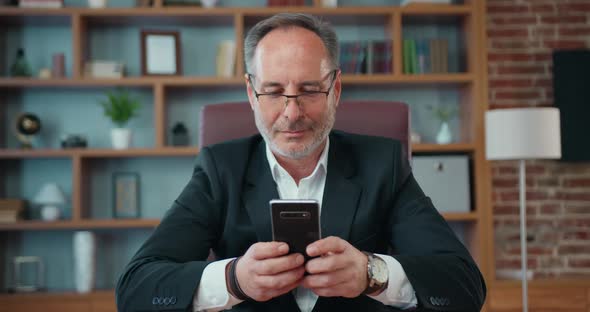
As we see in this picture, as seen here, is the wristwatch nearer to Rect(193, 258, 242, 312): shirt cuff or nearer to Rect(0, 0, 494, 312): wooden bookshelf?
Rect(193, 258, 242, 312): shirt cuff

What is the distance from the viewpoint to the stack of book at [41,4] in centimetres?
379

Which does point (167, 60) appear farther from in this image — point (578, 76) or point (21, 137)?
point (578, 76)

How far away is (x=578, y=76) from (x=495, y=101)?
1.61 ft

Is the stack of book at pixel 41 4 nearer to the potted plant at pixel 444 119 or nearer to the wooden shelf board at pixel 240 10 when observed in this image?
the wooden shelf board at pixel 240 10

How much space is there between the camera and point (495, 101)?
416 centimetres

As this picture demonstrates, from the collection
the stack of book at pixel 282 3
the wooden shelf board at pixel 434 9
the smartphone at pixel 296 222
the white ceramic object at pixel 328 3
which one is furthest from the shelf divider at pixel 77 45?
the smartphone at pixel 296 222

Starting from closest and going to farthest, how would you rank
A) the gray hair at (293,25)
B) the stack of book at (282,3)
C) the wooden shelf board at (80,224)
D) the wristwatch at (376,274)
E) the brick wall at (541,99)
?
1. the wristwatch at (376,274)
2. the gray hair at (293,25)
3. the wooden shelf board at (80,224)
4. the stack of book at (282,3)
5. the brick wall at (541,99)

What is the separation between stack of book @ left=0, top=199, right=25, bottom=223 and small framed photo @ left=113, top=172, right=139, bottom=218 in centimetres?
51

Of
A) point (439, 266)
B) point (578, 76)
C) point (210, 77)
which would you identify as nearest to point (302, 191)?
point (439, 266)

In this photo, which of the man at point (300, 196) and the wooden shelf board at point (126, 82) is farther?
the wooden shelf board at point (126, 82)

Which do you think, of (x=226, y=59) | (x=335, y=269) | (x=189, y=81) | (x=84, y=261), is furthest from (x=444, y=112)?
(x=335, y=269)

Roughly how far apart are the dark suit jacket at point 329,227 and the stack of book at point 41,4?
2467mm

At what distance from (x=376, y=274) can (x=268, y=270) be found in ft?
0.74

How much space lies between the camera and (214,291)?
1.39 m
